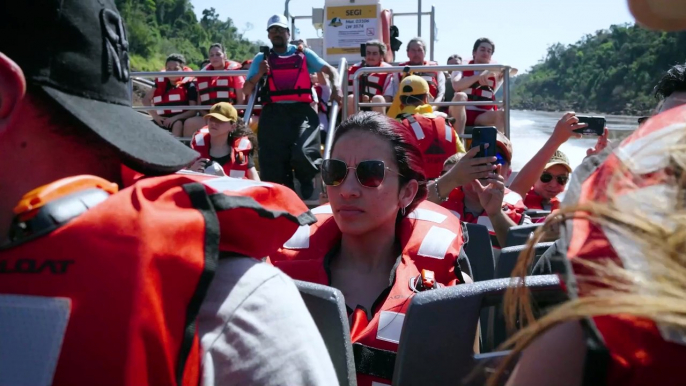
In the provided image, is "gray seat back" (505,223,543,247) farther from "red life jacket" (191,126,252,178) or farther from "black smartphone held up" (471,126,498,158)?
"red life jacket" (191,126,252,178)

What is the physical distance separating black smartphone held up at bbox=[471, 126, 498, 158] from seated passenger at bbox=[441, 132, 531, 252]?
6 cm

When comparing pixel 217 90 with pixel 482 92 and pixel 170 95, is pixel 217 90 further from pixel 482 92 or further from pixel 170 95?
pixel 482 92

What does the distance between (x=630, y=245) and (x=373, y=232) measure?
1992 millimetres

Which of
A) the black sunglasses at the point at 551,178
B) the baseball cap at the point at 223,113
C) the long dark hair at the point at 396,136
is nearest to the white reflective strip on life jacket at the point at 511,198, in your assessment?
the black sunglasses at the point at 551,178

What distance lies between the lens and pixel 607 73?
72.0 metres

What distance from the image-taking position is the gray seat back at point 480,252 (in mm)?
3391

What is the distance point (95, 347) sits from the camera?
0.97 metres

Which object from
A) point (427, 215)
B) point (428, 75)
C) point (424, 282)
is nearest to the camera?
point (424, 282)

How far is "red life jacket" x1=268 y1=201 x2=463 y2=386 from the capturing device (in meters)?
2.21

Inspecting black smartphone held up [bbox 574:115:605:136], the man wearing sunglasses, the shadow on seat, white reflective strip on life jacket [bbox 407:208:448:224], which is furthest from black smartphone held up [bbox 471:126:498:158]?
the shadow on seat

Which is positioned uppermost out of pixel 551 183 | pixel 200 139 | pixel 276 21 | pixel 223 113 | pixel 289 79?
pixel 276 21

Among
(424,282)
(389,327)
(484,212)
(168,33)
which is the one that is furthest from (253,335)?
(168,33)

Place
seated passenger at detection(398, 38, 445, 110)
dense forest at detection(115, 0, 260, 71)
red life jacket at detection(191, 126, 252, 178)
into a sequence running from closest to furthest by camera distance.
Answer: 1. red life jacket at detection(191, 126, 252, 178)
2. seated passenger at detection(398, 38, 445, 110)
3. dense forest at detection(115, 0, 260, 71)

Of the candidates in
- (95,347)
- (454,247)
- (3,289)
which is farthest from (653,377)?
(454,247)
